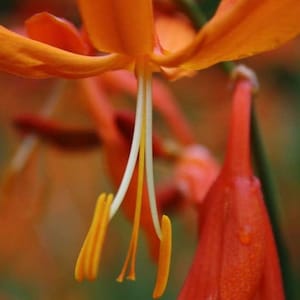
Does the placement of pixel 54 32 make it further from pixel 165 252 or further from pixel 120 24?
pixel 165 252

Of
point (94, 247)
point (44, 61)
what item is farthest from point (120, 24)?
point (94, 247)

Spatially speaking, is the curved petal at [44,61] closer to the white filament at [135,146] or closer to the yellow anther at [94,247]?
the white filament at [135,146]

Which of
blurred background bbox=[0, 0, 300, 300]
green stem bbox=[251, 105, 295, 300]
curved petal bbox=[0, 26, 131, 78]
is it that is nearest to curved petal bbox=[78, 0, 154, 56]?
curved petal bbox=[0, 26, 131, 78]

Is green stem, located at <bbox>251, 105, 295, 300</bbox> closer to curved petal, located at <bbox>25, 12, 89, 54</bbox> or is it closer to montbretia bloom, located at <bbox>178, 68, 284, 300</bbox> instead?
montbretia bloom, located at <bbox>178, 68, 284, 300</bbox>

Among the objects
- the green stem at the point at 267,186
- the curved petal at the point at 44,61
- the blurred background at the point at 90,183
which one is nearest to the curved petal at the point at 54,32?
the curved petal at the point at 44,61

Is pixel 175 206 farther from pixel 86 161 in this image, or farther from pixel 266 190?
pixel 86 161

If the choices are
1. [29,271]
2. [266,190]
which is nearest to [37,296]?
[29,271]
